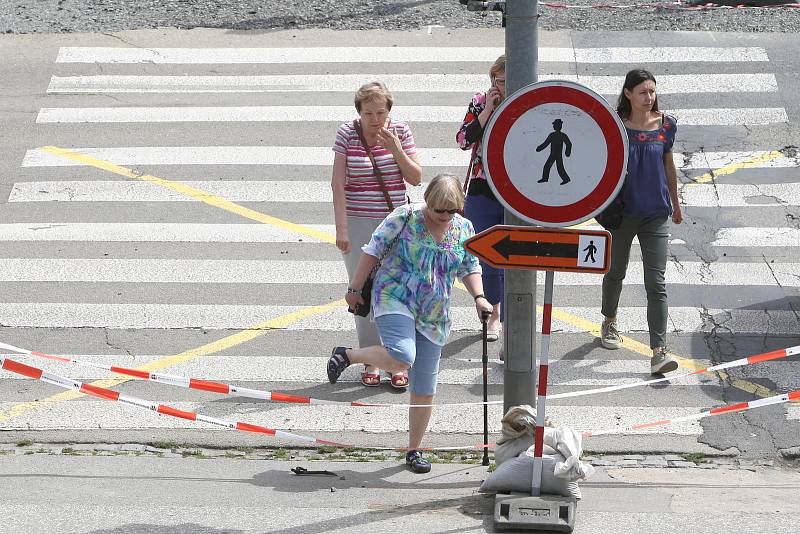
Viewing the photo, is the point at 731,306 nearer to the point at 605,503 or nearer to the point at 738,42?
the point at 605,503

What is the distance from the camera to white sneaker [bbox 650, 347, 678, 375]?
28.6 feet

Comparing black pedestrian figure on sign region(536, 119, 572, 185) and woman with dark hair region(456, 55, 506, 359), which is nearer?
black pedestrian figure on sign region(536, 119, 572, 185)

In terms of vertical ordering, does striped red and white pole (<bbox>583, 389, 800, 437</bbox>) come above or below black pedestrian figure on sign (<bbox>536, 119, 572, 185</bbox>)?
below

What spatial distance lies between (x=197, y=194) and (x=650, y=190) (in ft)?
16.6

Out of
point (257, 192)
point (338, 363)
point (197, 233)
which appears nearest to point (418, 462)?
point (338, 363)

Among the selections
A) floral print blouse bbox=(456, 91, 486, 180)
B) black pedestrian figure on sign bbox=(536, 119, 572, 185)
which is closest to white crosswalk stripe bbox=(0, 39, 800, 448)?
floral print blouse bbox=(456, 91, 486, 180)

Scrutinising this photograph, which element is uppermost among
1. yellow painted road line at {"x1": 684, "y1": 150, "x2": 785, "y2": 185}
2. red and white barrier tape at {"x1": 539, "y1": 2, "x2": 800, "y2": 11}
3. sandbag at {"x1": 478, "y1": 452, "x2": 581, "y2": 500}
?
red and white barrier tape at {"x1": 539, "y1": 2, "x2": 800, "y2": 11}

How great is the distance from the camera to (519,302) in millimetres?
7023

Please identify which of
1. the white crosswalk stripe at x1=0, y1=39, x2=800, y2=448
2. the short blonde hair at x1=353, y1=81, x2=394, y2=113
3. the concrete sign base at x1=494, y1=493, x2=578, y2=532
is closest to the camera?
the concrete sign base at x1=494, y1=493, x2=578, y2=532

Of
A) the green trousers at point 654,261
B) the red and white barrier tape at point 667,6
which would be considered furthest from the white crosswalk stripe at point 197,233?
the red and white barrier tape at point 667,6

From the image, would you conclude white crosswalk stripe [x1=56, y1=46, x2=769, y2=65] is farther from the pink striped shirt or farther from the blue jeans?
the pink striped shirt

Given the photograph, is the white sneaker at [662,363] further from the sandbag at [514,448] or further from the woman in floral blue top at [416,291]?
the sandbag at [514,448]

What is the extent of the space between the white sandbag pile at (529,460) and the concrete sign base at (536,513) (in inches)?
3.1

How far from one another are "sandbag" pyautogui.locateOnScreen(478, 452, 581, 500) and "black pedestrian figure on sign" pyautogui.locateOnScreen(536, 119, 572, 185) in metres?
1.51
